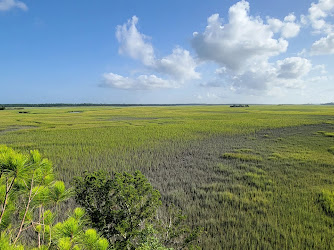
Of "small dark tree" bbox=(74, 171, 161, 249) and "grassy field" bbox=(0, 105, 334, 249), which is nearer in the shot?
"small dark tree" bbox=(74, 171, 161, 249)

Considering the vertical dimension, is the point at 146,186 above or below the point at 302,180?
above

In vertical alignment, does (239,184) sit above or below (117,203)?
below

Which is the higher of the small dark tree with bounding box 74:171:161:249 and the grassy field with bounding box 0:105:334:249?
the small dark tree with bounding box 74:171:161:249

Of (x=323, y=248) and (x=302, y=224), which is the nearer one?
(x=323, y=248)

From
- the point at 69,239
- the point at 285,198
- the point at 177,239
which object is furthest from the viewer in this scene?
the point at 285,198

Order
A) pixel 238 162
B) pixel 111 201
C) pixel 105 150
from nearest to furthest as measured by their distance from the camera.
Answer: pixel 111 201 → pixel 238 162 → pixel 105 150

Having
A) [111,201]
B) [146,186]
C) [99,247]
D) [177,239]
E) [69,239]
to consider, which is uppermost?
[69,239]

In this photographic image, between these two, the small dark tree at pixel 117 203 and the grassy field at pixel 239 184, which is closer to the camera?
the small dark tree at pixel 117 203

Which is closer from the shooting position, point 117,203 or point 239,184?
point 117,203

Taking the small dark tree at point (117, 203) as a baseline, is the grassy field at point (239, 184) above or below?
below

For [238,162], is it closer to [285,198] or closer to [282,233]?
[285,198]

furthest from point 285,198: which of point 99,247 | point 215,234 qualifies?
point 99,247
